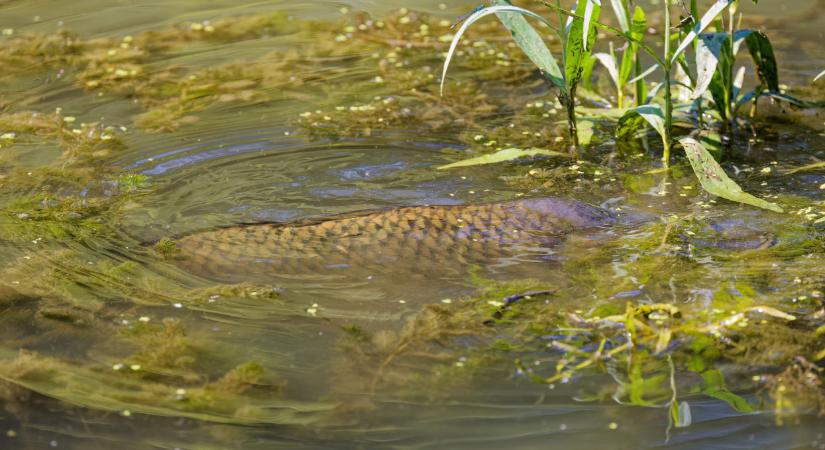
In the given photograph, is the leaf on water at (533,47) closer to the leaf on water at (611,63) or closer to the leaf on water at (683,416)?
the leaf on water at (611,63)

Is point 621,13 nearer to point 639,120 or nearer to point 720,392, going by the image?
point 639,120

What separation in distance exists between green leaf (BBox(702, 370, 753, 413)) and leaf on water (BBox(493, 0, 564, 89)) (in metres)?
1.86

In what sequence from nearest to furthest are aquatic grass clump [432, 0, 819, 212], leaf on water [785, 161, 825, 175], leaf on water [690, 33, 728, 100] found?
aquatic grass clump [432, 0, 819, 212]
leaf on water [690, 33, 728, 100]
leaf on water [785, 161, 825, 175]

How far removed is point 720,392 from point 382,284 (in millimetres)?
1207

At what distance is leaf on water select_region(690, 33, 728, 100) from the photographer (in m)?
4.16

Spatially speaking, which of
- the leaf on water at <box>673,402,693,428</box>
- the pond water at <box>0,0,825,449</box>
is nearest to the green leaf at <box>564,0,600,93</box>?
the pond water at <box>0,0,825,449</box>

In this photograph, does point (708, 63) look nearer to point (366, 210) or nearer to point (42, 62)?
point (366, 210)

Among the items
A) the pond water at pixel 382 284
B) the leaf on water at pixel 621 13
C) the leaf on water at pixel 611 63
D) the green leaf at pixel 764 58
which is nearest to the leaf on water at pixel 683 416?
the pond water at pixel 382 284

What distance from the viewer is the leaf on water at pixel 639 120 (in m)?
4.36

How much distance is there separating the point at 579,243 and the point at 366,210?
86cm

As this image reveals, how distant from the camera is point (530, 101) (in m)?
5.37

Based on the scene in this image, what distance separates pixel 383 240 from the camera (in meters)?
3.59

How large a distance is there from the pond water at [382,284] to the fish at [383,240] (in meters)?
0.04

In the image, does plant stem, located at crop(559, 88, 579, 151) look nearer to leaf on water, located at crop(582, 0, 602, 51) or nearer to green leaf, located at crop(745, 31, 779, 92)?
leaf on water, located at crop(582, 0, 602, 51)
